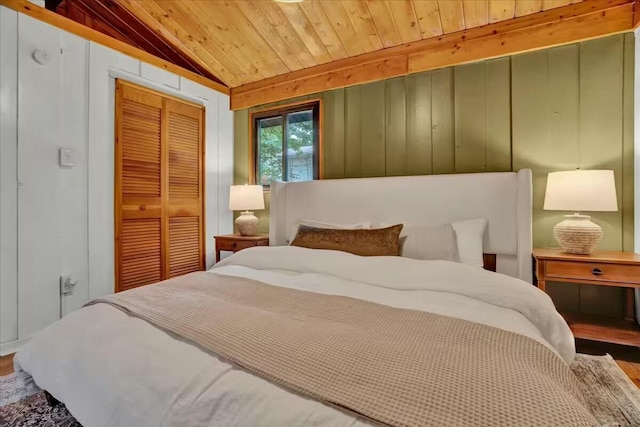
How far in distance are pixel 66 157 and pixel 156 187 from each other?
0.73 m

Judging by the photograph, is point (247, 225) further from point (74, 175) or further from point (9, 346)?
point (9, 346)

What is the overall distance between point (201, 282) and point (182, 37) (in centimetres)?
258

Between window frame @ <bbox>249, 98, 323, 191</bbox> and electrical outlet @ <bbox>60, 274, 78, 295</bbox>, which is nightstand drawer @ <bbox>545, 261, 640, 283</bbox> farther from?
electrical outlet @ <bbox>60, 274, 78, 295</bbox>

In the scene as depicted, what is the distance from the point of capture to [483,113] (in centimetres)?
253

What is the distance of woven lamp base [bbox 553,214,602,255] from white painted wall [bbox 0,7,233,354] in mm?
3479

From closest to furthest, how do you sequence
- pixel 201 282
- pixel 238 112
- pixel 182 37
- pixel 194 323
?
pixel 194 323 < pixel 201 282 < pixel 182 37 < pixel 238 112

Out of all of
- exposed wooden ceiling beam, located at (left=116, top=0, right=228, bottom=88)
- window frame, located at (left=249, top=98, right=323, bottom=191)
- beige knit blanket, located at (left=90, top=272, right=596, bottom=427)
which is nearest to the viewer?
beige knit blanket, located at (left=90, top=272, right=596, bottom=427)

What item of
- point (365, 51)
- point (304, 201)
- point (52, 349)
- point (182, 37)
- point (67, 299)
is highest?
point (182, 37)

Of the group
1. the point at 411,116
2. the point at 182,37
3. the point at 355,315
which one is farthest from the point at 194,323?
the point at 182,37

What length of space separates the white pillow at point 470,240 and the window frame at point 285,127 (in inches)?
58.8

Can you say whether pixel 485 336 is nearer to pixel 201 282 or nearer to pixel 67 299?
pixel 201 282

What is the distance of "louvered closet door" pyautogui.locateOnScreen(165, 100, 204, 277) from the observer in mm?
3164

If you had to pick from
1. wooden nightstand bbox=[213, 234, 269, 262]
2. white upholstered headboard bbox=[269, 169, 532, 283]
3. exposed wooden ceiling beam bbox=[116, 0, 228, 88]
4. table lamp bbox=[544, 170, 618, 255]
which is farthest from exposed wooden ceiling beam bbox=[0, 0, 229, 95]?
table lamp bbox=[544, 170, 618, 255]

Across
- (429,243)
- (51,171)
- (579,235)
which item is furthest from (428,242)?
(51,171)
